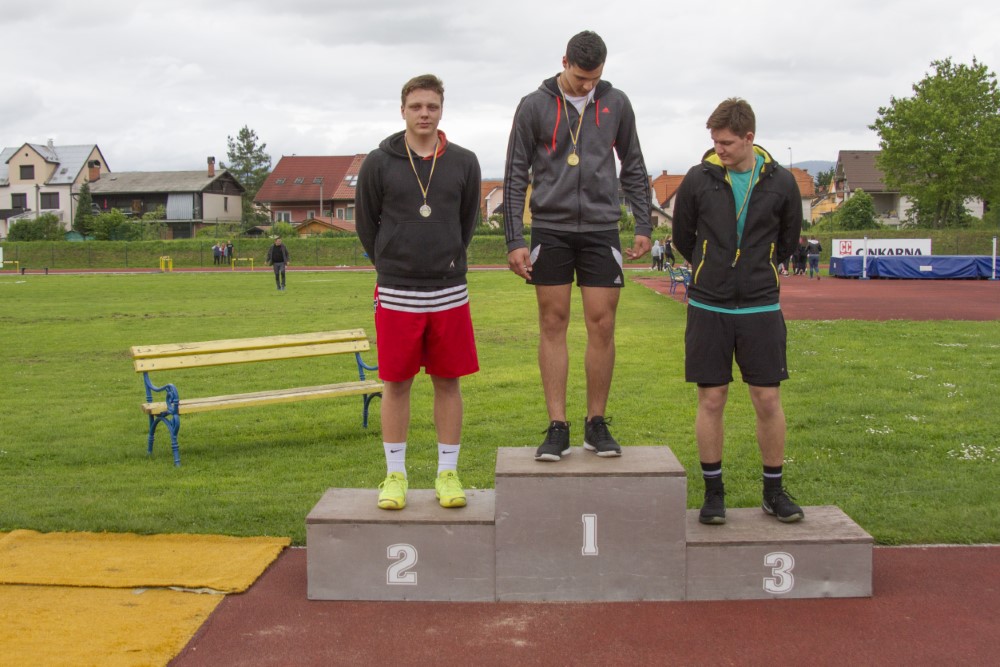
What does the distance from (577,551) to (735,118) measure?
218 cm

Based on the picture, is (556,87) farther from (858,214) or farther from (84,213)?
(84,213)

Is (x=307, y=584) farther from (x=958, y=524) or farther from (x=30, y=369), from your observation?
(x=30, y=369)

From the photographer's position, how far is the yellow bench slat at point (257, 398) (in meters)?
7.79

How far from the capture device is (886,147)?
6228 cm

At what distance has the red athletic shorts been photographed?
480 cm

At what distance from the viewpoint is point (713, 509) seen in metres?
4.82

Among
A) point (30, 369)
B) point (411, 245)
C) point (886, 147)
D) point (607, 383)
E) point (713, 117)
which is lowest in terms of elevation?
point (30, 369)

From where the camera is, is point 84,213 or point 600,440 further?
point 84,213

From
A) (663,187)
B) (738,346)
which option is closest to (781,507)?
(738,346)

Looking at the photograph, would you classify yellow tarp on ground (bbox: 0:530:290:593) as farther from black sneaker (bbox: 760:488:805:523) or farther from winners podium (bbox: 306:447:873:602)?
black sneaker (bbox: 760:488:805:523)

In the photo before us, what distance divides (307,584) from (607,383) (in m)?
1.82

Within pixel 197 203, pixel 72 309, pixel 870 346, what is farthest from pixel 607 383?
pixel 197 203

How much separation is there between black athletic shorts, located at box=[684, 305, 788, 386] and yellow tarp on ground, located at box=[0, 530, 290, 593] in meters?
2.47

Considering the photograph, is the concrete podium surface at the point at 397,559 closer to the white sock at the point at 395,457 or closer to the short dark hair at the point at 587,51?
the white sock at the point at 395,457
